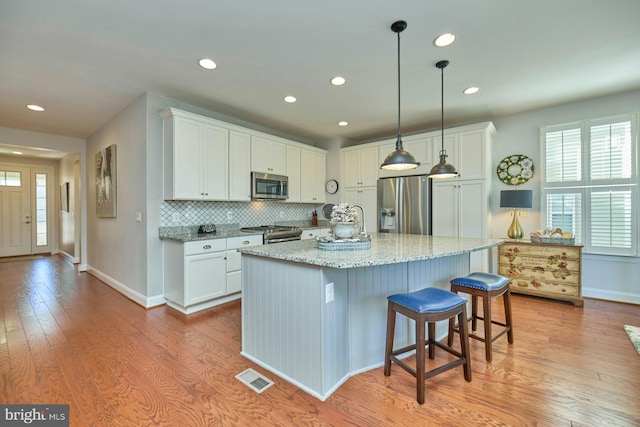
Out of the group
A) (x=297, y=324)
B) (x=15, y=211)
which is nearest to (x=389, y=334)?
(x=297, y=324)

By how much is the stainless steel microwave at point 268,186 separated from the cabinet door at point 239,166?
3.5 inches

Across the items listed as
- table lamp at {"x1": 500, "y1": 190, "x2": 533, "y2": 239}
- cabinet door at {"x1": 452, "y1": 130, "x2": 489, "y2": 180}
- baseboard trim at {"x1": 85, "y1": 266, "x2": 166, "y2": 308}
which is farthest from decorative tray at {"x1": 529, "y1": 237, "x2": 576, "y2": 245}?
baseboard trim at {"x1": 85, "y1": 266, "x2": 166, "y2": 308}

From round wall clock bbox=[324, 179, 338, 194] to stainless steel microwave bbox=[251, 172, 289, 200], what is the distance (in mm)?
1071

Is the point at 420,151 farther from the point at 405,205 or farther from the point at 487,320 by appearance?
the point at 487,320

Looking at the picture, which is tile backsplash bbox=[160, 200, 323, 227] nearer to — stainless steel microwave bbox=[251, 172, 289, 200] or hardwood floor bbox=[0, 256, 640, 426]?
stainless steel microwave bbox=[251, 172, 289, 200]

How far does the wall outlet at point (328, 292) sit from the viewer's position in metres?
1.76

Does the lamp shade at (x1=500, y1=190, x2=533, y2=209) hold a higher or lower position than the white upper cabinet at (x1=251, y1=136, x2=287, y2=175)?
lower

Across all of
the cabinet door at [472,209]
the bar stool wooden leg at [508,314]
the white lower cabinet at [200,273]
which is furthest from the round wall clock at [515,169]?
the white lower cabinet at [200,273]

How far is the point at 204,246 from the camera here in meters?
3.27

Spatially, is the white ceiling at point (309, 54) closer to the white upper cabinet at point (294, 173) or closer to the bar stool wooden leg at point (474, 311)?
the white upper cabinet at point (294, 173)

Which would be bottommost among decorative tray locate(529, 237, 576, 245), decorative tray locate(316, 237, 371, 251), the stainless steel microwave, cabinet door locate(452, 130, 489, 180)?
decorative tray locate(529, 237, 576, 245)

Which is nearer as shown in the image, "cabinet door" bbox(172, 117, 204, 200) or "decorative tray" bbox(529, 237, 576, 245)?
"cabinet door" bbox(172, 117, 204, 200)

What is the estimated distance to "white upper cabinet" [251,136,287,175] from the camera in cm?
421

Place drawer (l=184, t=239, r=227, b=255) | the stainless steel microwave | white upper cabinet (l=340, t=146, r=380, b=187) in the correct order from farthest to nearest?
1. white upper cabinet (l=340, t=146, r=380, b=187)
2. the stainless steel microwave
3. drawer (l=184, t=239, r=227, b=255)
